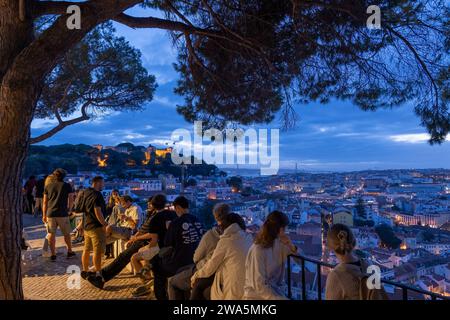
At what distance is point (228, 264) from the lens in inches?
107

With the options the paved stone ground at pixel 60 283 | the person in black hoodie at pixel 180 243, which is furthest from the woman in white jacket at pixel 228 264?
the paved stone ground at pixel 60 283

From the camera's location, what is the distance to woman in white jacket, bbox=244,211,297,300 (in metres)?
2.34

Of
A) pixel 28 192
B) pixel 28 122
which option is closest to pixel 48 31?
pixel 28 122

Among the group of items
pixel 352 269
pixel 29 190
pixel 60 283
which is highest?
pixel 352 269

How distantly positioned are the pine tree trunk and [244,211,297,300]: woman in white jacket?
185 centimetres

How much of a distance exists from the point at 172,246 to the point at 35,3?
262 cm

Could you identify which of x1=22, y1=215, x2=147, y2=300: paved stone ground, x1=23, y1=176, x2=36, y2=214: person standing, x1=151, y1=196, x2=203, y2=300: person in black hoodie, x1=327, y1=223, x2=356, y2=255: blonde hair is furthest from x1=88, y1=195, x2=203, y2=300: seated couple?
x1=23, y1=176, x2=36, y2=214: person standing

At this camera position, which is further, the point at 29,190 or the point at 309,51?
the point at 29,190

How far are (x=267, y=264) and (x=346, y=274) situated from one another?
2.09 ft

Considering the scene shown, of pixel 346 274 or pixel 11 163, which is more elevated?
pixel 11 163

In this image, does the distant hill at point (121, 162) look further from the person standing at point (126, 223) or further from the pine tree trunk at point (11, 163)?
the pine tree trunk at point (11, 163)

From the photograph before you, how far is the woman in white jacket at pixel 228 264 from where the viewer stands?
2.67 metres

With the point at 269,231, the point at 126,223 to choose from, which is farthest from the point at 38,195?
the point at 269,231

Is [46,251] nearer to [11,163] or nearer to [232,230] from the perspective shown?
[11,163]
